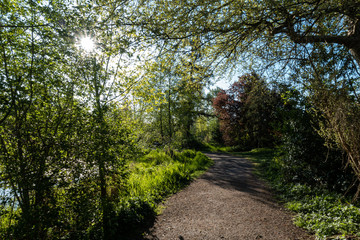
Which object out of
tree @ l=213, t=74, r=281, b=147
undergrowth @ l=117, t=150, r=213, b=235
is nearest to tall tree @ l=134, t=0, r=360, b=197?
undergrowth @ l=117, t=150, r=213, b=235

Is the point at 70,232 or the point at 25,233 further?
the point at 70,232

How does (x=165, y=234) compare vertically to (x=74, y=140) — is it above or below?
below

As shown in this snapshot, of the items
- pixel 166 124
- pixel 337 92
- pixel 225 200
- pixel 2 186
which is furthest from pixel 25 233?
pixel 166 124

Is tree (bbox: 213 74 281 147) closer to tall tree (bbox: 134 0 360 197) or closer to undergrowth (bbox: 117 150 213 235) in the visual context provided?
undergrowth (bbox: 117 150 213 235)

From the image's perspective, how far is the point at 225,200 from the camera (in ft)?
19.1

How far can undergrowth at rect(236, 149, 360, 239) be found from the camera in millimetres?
3455

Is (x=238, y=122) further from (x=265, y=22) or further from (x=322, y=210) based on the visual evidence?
(x=265, y=22)

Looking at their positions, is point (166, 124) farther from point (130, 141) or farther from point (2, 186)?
point (2, 186)

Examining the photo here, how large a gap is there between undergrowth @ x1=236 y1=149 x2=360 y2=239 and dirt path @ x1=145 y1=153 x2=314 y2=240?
289mm

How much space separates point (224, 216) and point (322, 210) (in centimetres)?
222

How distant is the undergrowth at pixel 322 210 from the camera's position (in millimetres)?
3455

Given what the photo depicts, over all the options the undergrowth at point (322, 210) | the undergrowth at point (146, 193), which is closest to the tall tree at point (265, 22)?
the undergrowth at point (322, 210)

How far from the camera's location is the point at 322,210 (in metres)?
4.40

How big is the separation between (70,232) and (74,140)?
60.7 inches
